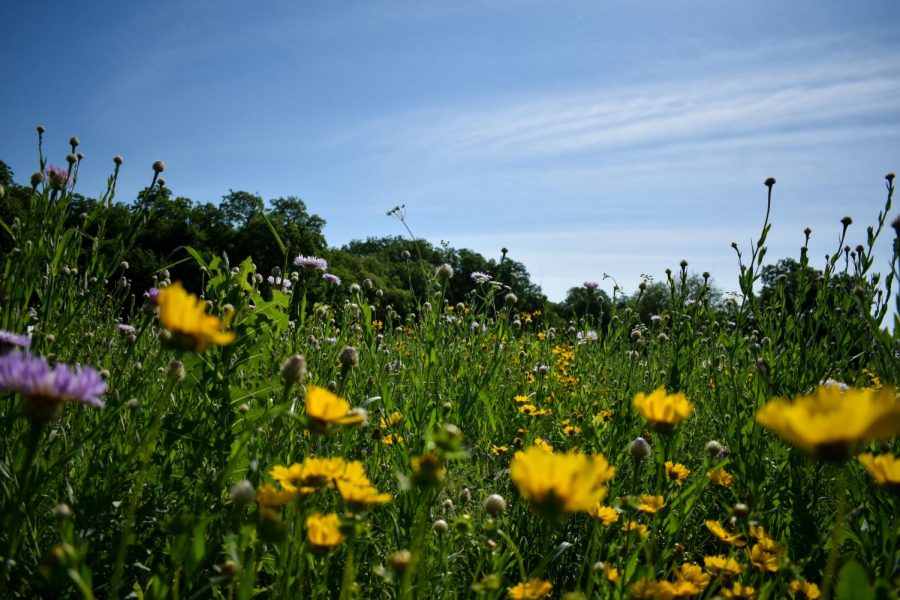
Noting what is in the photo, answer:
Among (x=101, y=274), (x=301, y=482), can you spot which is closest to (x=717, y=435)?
(x=301, y=482)

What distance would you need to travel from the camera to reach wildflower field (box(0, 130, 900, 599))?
35.1 inches

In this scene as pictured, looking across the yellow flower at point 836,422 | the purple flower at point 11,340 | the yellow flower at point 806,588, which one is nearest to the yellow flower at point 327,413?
the yellow flower at point 836,422

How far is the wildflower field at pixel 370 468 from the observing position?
89cm

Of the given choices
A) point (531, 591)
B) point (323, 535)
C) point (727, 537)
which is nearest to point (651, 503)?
point (727, 537)

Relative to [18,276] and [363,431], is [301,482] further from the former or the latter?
[363,431]

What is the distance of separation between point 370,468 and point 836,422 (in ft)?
5.35

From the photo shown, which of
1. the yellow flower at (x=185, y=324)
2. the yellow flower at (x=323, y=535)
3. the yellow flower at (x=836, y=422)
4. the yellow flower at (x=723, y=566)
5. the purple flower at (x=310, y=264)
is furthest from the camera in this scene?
the purple flower at (x=310, y=264)

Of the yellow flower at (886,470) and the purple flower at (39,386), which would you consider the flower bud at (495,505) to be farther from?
the purple flower at (39,386)

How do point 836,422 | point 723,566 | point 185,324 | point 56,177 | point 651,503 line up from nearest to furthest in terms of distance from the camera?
point 836,422 → point 185,324 → point 723,566 → point 651,503 → point 56,177

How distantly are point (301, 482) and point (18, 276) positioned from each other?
1.24 meters

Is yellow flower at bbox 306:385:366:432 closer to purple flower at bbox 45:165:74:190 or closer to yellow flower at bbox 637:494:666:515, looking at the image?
yellow flower at bbox 637:494:666:515

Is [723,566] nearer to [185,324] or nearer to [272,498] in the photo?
[272,498]

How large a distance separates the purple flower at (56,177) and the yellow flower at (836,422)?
2163 mm

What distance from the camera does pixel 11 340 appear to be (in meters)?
1.29
